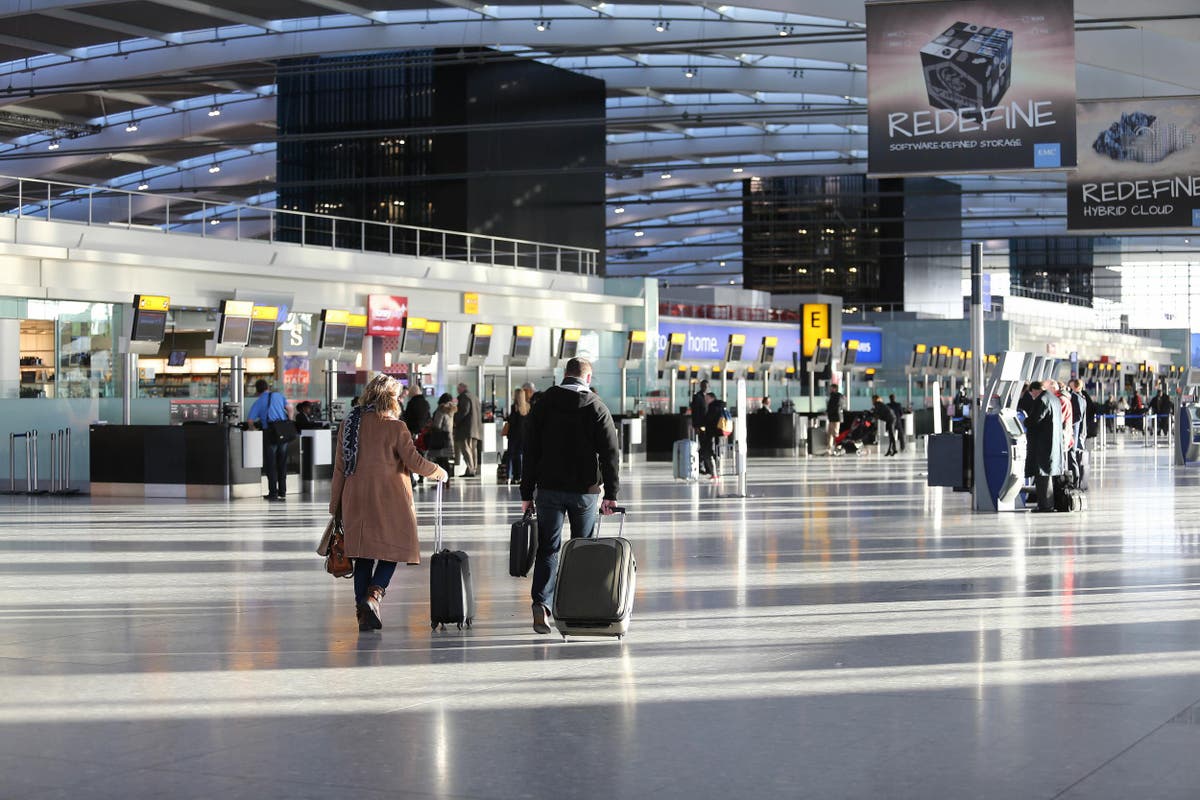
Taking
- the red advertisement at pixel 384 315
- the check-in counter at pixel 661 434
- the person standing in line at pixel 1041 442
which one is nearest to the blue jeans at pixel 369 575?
the person standing in line at pixel 1041 442

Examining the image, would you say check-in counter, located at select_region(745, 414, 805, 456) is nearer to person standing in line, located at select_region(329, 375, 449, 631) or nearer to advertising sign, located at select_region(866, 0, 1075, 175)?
advertising sign, located at select_region(866, 0, 1075, 175)

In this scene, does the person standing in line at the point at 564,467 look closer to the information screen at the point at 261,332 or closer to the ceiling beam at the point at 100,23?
the information screen at the point at 261,332

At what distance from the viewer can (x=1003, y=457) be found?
56.4 ft

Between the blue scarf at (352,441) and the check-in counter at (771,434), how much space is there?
2726 cm

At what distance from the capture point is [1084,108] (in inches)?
693

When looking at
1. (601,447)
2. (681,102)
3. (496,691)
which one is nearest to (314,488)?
(601,447)

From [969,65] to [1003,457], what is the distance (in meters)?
4.87

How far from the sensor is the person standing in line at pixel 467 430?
24.7m

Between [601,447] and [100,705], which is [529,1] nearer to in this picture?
[601,447]

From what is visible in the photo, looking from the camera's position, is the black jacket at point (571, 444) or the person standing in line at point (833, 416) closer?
the black jacket at point (571, 444)

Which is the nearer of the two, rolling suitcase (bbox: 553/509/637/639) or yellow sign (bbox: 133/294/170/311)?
rolling suitcase (bbox: 553/509/637/639)

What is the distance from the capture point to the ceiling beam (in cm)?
3334

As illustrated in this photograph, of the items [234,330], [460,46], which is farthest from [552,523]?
[460,46]

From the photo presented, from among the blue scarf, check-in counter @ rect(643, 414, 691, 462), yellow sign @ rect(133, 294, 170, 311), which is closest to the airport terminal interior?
the blue scarf
